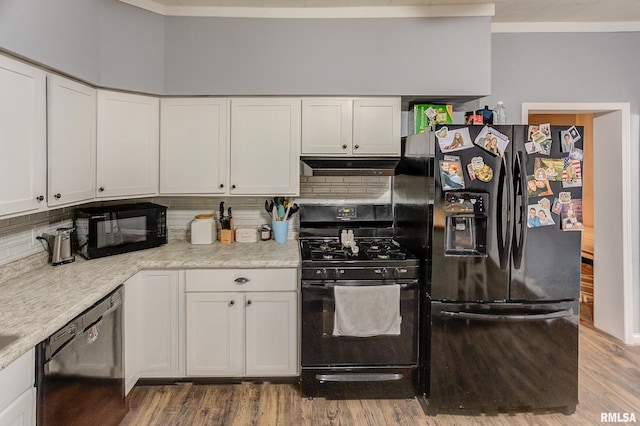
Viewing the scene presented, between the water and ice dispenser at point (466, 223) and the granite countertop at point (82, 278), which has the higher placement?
the water and ice dispenser at point (466, 223)

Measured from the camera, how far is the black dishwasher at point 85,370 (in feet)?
4.93

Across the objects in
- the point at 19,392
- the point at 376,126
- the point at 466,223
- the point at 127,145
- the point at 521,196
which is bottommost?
the point at 19,392

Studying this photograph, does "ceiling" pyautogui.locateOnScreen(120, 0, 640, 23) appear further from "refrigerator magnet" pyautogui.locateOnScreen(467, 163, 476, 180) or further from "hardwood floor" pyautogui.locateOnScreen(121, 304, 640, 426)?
"hardwood floor" pyautogui.locateOnScreen(121, 304, 640, 426)

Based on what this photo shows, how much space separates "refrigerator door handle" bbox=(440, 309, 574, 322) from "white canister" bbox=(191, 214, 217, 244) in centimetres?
177

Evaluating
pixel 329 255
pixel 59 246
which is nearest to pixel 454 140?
pixel 329 255

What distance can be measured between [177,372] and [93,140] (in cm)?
158

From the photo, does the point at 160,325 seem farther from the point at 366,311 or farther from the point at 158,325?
the point at 366,311

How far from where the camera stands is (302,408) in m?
2.43

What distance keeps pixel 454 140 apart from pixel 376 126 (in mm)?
701

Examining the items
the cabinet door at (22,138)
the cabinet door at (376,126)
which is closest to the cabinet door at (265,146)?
the cabinet door at (376,126)

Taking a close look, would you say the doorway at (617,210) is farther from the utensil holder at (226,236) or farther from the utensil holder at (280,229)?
the utensil holder at (226,236)

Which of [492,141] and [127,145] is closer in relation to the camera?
[492,141]

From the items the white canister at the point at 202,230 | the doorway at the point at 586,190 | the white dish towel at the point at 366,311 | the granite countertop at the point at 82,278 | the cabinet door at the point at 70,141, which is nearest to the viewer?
the granite countertop at the point at 82,278

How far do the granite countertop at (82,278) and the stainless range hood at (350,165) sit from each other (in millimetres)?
622
